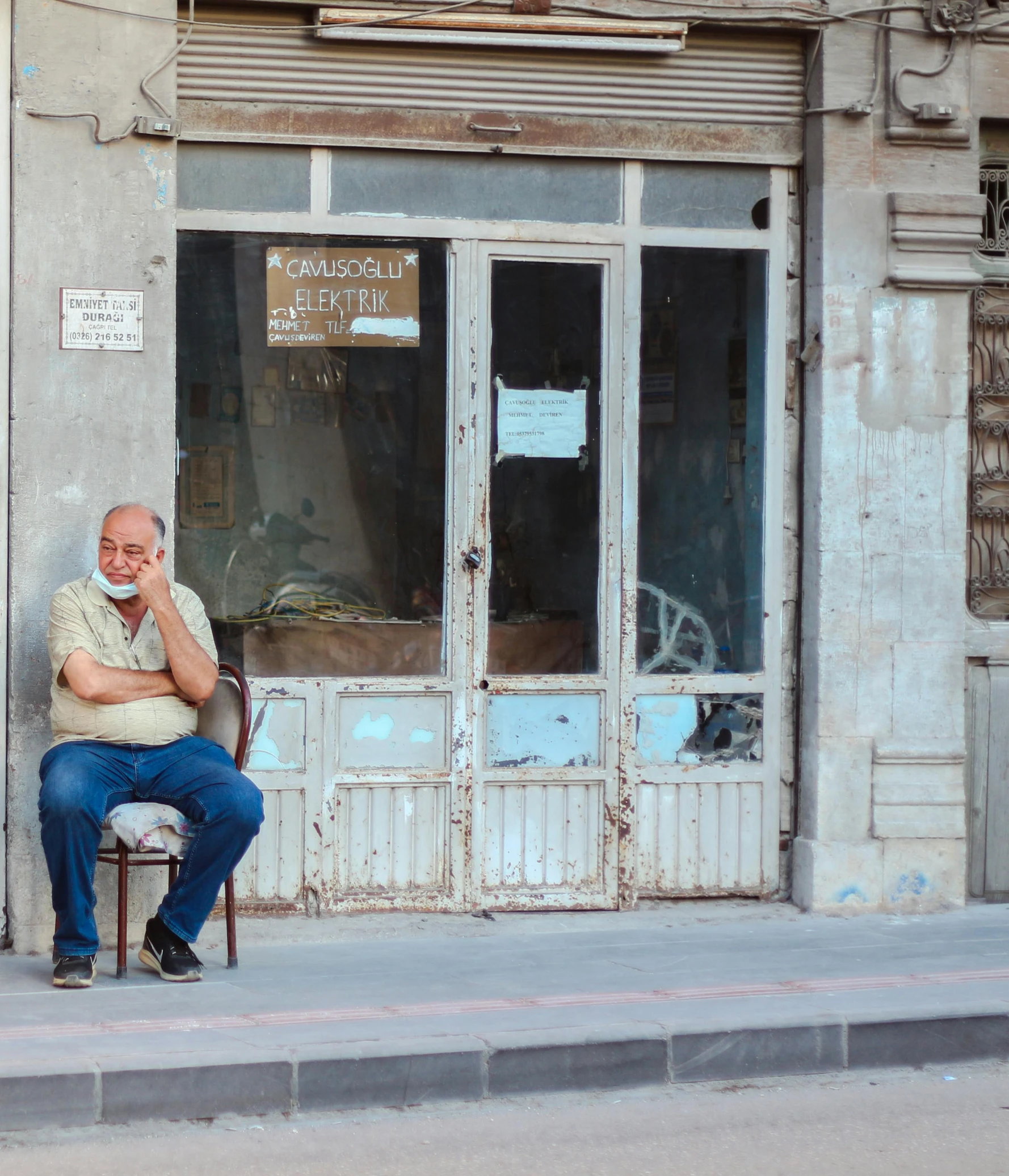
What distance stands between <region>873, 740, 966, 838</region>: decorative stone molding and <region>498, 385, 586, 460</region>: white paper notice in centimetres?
183

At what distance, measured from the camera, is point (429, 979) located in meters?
5.59

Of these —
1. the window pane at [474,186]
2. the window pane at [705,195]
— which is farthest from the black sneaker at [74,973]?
the window pane at [705,195]

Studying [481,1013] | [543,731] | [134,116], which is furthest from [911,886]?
[134,116]

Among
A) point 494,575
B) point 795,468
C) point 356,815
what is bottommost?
point 356,815

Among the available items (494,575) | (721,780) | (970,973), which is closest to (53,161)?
(494,575)

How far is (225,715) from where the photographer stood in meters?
5.85

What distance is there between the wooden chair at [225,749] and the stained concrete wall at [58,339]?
33 cm

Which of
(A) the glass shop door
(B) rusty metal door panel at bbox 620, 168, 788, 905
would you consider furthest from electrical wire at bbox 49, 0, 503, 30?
(B) rusty metal door panel at bbox 620, 168, 788, 905

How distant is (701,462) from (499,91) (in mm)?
1747

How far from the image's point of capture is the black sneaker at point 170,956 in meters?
5.48

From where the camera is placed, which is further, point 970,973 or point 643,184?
point 643,184

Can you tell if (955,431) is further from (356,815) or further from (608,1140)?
(608,1140)

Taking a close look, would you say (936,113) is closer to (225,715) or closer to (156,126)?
(156,126)

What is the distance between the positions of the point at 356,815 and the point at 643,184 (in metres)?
2.86
